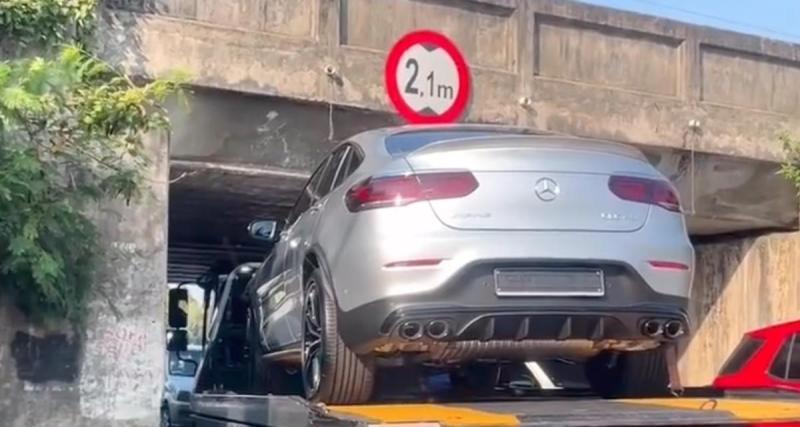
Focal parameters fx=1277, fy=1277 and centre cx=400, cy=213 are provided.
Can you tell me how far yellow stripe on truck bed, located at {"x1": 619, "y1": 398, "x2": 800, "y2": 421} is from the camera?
496cm

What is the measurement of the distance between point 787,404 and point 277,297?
304 centimetres

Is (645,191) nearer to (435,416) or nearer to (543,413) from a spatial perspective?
(543,413)

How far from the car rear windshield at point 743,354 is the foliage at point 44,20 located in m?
5.20

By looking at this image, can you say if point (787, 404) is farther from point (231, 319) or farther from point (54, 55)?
point (54, 55)

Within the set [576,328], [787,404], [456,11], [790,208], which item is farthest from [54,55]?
[790,208]

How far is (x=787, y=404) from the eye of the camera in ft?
17.7

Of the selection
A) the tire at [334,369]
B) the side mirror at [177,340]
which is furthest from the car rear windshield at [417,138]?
the side mirror at [177,340]

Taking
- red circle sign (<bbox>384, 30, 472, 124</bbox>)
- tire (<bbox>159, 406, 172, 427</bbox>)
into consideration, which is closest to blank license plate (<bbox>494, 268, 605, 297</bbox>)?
red circle sign (<bbox>384, 30, 472, 124</bbox>)

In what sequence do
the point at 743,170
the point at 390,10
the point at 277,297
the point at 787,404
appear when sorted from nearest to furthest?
the point at 787,404
the point at 277,297
the point at 390,10
the point at 743,170

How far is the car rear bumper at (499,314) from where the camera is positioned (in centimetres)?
544

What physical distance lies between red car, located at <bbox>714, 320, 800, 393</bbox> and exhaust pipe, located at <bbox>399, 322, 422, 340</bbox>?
348 centimetres

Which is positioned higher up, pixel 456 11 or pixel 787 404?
pixel 456 11

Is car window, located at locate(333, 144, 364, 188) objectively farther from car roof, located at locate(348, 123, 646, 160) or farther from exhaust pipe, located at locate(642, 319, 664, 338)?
exhaust pipe, located at locate(642, 319, 664, 338)

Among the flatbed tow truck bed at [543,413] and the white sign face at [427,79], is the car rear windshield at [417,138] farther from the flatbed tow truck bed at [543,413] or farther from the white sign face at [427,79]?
the white sign face at [427,79]
